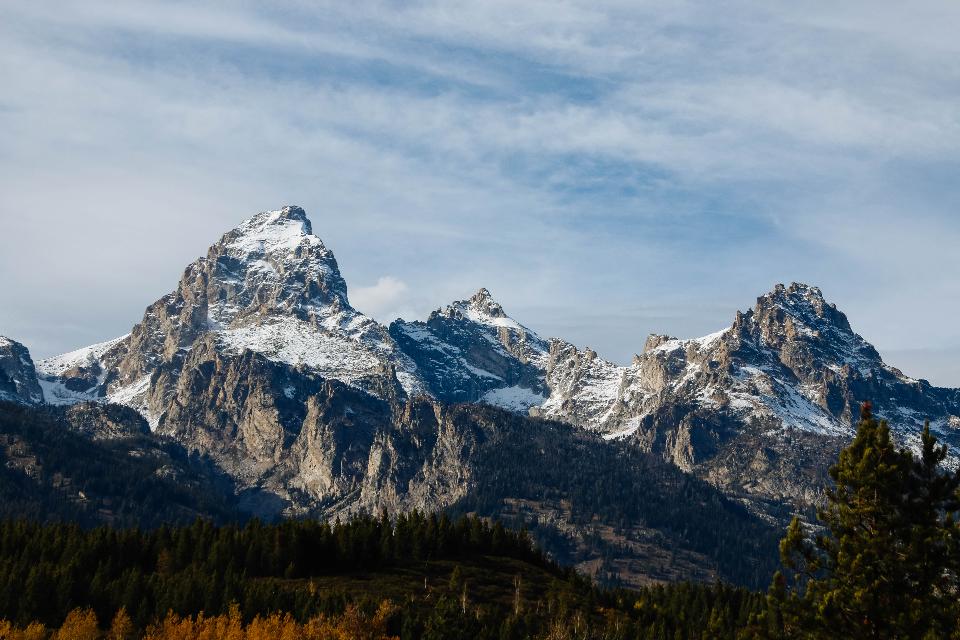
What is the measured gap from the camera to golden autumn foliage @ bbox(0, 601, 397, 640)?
166000 mm

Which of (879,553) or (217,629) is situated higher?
(879,553)

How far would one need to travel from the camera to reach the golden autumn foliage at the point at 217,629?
166m

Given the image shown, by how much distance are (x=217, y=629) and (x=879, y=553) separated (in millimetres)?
134949

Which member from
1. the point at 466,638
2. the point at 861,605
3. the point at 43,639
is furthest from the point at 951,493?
the point at 43,639

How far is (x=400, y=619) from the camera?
18912cm

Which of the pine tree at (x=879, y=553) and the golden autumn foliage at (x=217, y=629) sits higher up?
the pine tree at (x=879, y=553)

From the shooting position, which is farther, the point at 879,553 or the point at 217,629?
the point at 217,629

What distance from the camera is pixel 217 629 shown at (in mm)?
169750

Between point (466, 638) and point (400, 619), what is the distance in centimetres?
2153

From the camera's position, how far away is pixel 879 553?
6019 centimetres

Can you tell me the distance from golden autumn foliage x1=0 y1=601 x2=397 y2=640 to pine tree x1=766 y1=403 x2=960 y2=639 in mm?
112105

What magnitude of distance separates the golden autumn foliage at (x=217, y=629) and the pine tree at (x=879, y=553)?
112105 millimetres

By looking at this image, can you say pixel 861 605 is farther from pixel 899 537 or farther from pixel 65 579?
pixel 65 579

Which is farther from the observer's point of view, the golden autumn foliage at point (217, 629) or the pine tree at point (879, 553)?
the golden autumn foliage at point (217, 629)
